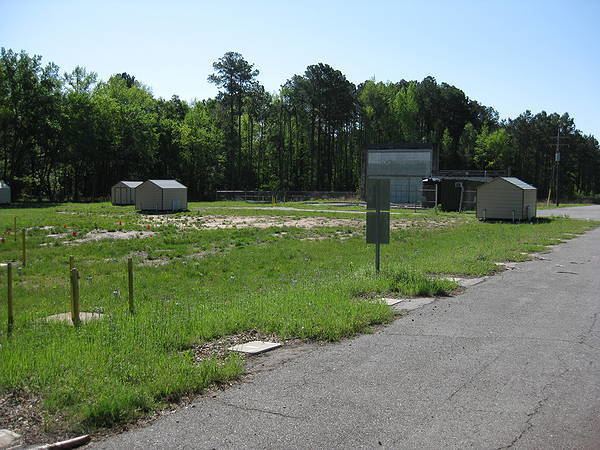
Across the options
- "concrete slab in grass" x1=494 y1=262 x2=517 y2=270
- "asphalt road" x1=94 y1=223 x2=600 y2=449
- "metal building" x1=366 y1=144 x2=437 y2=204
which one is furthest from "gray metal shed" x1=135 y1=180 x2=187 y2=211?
"asphalt road" x1=94 y1=223 x2=600 y2=449

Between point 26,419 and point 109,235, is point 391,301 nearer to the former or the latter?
point 26,419

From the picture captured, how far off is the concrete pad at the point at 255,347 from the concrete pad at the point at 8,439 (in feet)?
8.97

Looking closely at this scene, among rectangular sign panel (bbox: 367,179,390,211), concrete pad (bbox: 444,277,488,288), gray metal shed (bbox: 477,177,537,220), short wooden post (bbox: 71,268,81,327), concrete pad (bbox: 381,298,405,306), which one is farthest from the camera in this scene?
gray metal shed (bbox: 477,177,537,220)

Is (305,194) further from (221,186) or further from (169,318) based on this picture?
(169,318)

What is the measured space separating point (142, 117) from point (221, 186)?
15768 millimetres

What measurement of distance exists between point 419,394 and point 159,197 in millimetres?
39243

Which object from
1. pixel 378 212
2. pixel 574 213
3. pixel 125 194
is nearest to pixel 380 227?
pixel 378 212

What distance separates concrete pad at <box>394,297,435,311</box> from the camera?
371 inches

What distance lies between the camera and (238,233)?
79.5 ft

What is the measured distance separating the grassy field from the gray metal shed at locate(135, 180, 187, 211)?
62.8 ft

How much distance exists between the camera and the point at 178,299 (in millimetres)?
10406

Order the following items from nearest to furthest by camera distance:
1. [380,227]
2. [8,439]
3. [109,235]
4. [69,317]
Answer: [8,439] → [69,317] → [380,227] → [109,235]

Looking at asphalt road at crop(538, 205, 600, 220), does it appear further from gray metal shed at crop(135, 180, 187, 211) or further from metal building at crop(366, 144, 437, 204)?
gray metal shed at crop(135, 180, 187, 211)

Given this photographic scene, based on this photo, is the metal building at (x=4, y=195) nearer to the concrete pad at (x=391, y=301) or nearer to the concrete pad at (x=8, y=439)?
the concrete pad at (x=391, y=301)
